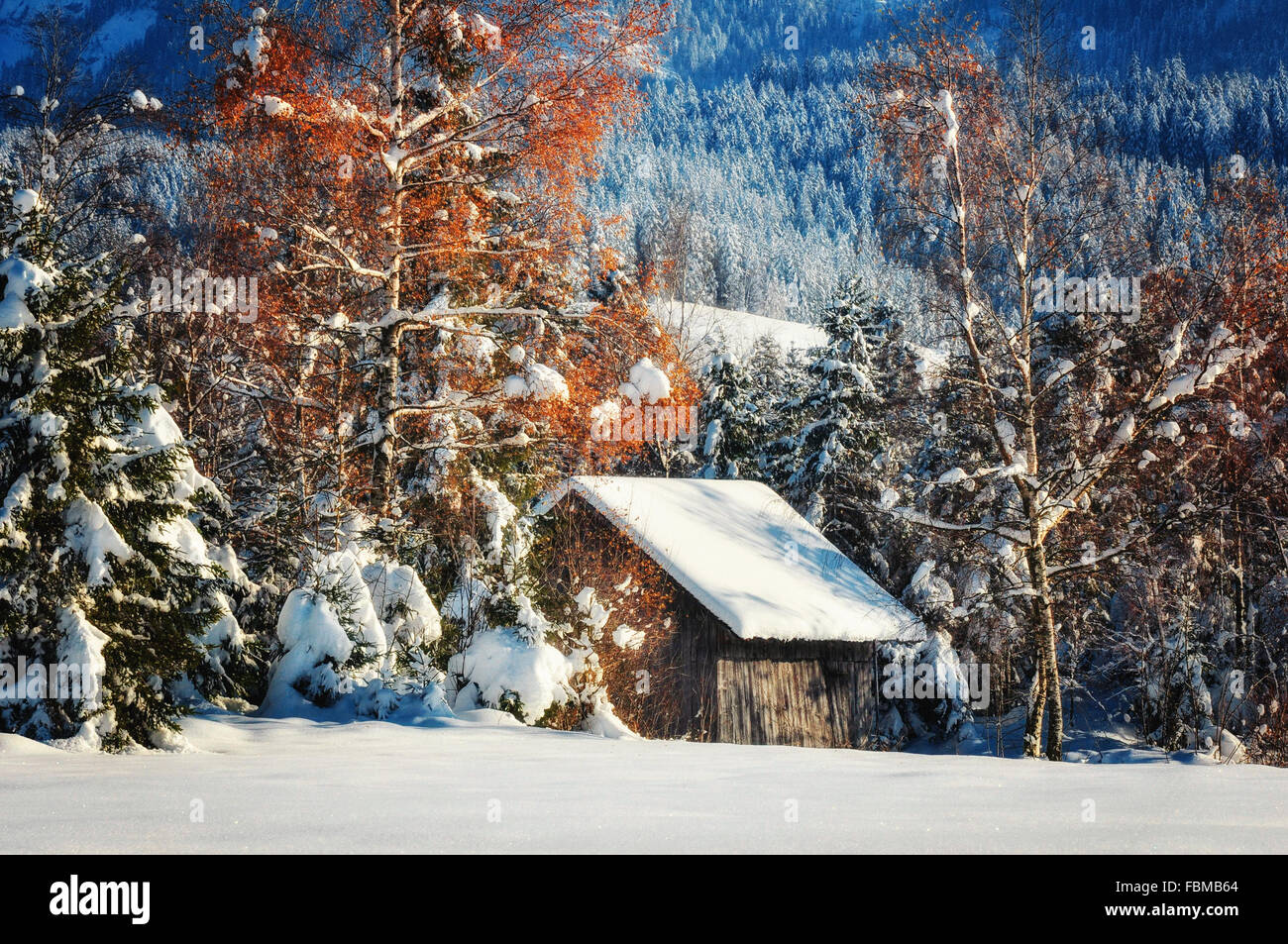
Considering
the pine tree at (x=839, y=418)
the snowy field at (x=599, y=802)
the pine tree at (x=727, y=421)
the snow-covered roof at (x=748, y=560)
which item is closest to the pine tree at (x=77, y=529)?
the snowy field at (x=599, y=802)

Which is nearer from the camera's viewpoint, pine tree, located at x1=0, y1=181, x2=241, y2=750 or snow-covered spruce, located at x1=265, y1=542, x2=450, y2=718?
pine tree, located at x1=0, y1=181, x2=241, y2=750

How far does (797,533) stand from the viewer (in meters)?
23.7

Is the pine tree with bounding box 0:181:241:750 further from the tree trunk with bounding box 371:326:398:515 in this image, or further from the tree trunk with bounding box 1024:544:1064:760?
the tree trunk with bounding box 1024:544:1064:760

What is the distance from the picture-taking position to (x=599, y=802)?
16.2 ft

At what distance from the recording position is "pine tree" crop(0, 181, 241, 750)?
724cm

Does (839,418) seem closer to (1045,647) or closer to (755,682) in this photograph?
(755,682)

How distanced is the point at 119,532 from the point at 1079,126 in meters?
14.3

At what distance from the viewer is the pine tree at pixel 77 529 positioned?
7.24 metres

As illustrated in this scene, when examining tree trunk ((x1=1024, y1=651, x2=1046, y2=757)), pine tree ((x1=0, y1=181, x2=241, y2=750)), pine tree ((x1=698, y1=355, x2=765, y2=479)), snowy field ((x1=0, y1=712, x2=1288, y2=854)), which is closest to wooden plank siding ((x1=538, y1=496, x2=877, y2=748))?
tree trunk ((x1=1024, y1=651, x2=1046, y2=757))

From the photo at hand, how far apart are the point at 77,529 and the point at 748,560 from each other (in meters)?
15.4

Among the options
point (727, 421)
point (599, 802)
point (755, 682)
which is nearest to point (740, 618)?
point (755, 682)

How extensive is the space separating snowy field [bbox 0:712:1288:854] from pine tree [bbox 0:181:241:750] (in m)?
0.48

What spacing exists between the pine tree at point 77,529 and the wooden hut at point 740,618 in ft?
30.9

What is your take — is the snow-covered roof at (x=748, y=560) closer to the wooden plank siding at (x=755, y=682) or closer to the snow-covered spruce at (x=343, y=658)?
the wooden plank siding at (x=755, y=682)
